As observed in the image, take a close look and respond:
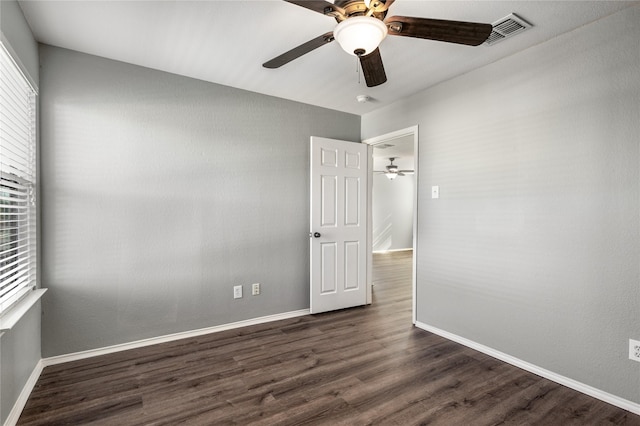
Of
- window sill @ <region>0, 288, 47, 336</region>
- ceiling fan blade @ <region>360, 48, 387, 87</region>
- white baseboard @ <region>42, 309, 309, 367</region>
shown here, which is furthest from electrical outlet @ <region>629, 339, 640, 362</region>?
window sill @ <region>0, 288, 47, 336</region>

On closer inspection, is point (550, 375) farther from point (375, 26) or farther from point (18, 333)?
point (18, 333)

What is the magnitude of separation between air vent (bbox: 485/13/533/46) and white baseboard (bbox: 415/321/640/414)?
243 centimetres

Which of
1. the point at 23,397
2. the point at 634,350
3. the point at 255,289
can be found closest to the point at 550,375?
the point at 634,350

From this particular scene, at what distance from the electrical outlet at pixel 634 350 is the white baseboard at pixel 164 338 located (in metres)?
2.73

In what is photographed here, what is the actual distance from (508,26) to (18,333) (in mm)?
3676

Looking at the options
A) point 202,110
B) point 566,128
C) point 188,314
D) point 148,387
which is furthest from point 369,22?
point 188,314

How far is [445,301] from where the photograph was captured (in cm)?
315

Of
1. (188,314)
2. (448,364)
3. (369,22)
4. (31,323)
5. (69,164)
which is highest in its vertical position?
(369,22)

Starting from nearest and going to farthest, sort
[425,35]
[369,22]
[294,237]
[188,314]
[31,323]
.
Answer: [369,22], [425,35], [31,323], [188,314], [294,237]

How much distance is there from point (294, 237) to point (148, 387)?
1956mm

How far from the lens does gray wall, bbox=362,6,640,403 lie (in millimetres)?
2061

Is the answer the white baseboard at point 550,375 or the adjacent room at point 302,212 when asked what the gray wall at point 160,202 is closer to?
the adjacent room at point 302,212

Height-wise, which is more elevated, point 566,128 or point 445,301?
point 566,128

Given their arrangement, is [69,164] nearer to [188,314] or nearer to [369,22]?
[188,314]
